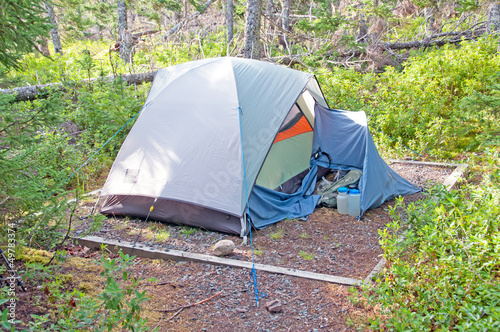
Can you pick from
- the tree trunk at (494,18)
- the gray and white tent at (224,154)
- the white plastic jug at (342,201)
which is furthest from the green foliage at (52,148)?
the tree trunk at (494,18)

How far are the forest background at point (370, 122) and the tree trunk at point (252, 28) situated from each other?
0.03 m

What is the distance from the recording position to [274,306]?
3.12 m

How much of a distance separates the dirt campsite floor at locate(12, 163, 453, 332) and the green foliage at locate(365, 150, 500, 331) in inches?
11.5

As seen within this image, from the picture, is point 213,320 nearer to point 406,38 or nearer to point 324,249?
point 324,249

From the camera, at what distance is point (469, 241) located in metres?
2.77

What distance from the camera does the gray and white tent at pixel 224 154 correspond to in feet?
14.8

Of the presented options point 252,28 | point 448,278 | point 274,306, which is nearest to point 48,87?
point 252,28

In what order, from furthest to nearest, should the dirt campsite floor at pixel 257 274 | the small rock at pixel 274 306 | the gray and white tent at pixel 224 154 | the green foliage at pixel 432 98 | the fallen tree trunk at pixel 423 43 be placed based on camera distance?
A: the fallen tree trunk at pixel 423 43 < the green foliage at pixel 432 98 < the gray and white tent at pixel 224 154 < the small rock at pixel 274 306 < the dirt campsite floor at pixel 257 274

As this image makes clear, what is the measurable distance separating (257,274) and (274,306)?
581mm

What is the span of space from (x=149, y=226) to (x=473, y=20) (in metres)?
12.3

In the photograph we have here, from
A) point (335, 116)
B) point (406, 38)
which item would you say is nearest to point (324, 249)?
point (335, 116)

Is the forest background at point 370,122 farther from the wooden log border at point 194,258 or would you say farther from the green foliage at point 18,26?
the wooden log border at point 194,258

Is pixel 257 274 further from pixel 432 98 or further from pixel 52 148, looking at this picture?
pixel 432 98

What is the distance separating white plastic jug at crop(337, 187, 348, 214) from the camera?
16.9 ft
